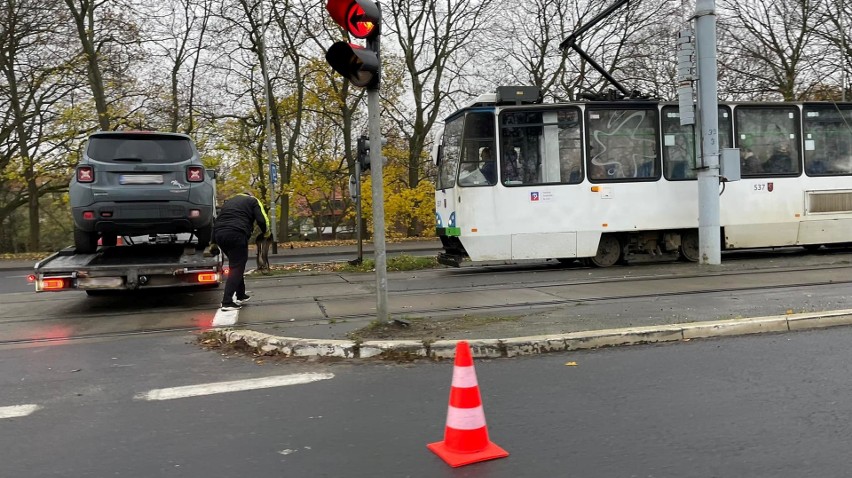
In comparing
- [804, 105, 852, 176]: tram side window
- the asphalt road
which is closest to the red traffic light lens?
the asphalt road

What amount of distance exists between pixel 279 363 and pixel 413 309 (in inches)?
113

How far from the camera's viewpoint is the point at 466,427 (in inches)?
134

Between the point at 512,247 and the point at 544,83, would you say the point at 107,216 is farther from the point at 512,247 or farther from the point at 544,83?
the point at 544,83

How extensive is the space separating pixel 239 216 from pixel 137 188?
1.49 meters

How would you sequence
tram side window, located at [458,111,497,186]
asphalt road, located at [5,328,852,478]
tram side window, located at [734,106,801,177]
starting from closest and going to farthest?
asphalt road, located at [5,328,852,478] → tram side window, located at [458,111,497,186] → tram side window, located at [734,106,801,177]

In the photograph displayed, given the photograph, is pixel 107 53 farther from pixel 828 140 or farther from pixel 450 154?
pixel 828 140

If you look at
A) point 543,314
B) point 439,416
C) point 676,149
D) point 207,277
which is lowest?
point 439,416

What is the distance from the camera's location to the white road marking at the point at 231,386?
15.3 ft

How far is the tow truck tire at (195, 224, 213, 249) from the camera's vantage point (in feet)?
31.0

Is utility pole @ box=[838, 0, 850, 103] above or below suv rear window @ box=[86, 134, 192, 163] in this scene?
above

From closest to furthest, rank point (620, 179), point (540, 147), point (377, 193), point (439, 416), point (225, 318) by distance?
point (439, 416) < point (377, 193) < point (225, 318) < point (540, 147) < point (620, 179)

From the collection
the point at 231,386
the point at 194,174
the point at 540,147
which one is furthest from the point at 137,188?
the point at 540,147

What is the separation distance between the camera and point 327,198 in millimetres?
34594

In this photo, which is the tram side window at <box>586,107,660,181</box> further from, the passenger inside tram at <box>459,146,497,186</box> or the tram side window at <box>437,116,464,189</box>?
the tram side window at <box>437,116,464,189</box>
